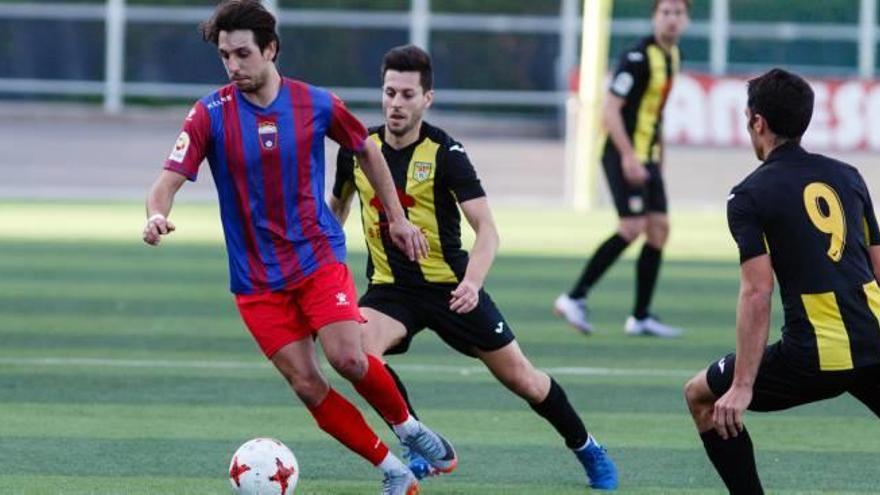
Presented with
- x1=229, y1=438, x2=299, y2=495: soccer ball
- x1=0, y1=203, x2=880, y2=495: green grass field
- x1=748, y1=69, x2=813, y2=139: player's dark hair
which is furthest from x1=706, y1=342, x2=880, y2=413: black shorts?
x1=229, y1=438, x2=299, y2=495: soccer ball

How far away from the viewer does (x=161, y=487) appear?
24.6 feet

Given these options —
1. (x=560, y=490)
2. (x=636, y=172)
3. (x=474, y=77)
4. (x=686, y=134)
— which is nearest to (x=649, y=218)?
(x=636, y=172)

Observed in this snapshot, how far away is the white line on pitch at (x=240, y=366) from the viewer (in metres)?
11.2

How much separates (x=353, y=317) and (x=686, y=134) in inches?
783

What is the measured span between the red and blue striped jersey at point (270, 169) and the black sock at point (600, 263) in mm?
5692

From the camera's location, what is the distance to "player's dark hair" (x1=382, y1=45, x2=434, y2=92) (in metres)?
7.73

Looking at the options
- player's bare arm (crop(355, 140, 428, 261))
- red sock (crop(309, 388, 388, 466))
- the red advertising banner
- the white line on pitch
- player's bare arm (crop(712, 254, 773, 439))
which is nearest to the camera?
player's bare arm (crop(712, 254, 773, 439))

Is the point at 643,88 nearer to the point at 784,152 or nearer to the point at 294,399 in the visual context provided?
the point at 294,399

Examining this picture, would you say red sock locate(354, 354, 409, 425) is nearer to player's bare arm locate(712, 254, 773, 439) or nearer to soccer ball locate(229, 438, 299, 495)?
soccer ball locate(229, 438, 299, 495)

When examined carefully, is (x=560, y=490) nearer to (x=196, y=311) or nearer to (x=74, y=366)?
(x=74, y=366)

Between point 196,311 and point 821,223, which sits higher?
point 821,223

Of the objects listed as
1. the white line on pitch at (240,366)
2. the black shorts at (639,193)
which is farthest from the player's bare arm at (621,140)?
the white line on pitch at (240,366)

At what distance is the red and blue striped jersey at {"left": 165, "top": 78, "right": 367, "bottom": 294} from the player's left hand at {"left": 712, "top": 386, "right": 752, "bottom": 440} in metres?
1.73

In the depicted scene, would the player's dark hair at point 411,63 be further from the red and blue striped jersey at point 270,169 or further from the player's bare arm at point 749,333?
the player's bare arm at point 749,333
